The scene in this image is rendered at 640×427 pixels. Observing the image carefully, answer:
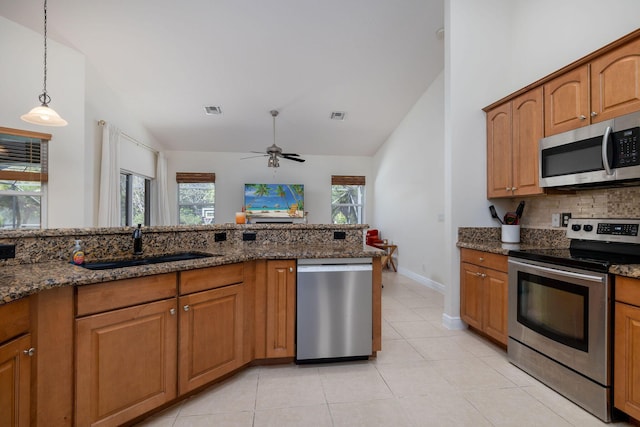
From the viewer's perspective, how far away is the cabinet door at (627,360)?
154 centimetres

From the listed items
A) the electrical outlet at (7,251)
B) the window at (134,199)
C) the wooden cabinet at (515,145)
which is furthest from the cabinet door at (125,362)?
the window at (134,199)

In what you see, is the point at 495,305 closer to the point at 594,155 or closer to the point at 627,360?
the point at 627,360

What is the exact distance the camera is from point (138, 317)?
157 cm

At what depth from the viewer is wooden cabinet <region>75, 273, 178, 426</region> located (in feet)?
4.61

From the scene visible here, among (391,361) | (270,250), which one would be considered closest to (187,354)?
(270,250)

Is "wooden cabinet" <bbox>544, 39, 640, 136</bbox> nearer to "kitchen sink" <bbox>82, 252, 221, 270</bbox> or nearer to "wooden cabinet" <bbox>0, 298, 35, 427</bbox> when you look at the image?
"kitchen sink" <bbox>82, 252, 221, 270</bbox>

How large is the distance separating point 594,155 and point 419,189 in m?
3.19

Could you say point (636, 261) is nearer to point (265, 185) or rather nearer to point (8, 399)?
point (8, 399)

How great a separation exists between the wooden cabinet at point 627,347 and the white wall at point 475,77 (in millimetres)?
1430

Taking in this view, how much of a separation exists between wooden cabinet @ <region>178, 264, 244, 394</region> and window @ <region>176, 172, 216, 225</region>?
18.7 ft

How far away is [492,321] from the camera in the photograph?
2.57 meters

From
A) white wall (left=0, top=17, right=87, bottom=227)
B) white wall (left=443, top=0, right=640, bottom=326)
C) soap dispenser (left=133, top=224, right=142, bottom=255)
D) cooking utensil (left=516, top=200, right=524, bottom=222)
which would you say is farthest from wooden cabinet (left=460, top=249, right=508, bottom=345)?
white wall (left=0, top=17, right=87, bottom=227)

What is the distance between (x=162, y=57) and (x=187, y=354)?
4.01 meters

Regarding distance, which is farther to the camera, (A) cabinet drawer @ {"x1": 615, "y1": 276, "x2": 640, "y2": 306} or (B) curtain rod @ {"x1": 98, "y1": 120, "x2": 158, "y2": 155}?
(B) curtain rod @ {"x1": 98, "y1": 120, "x2": 158, "y2": 155}
